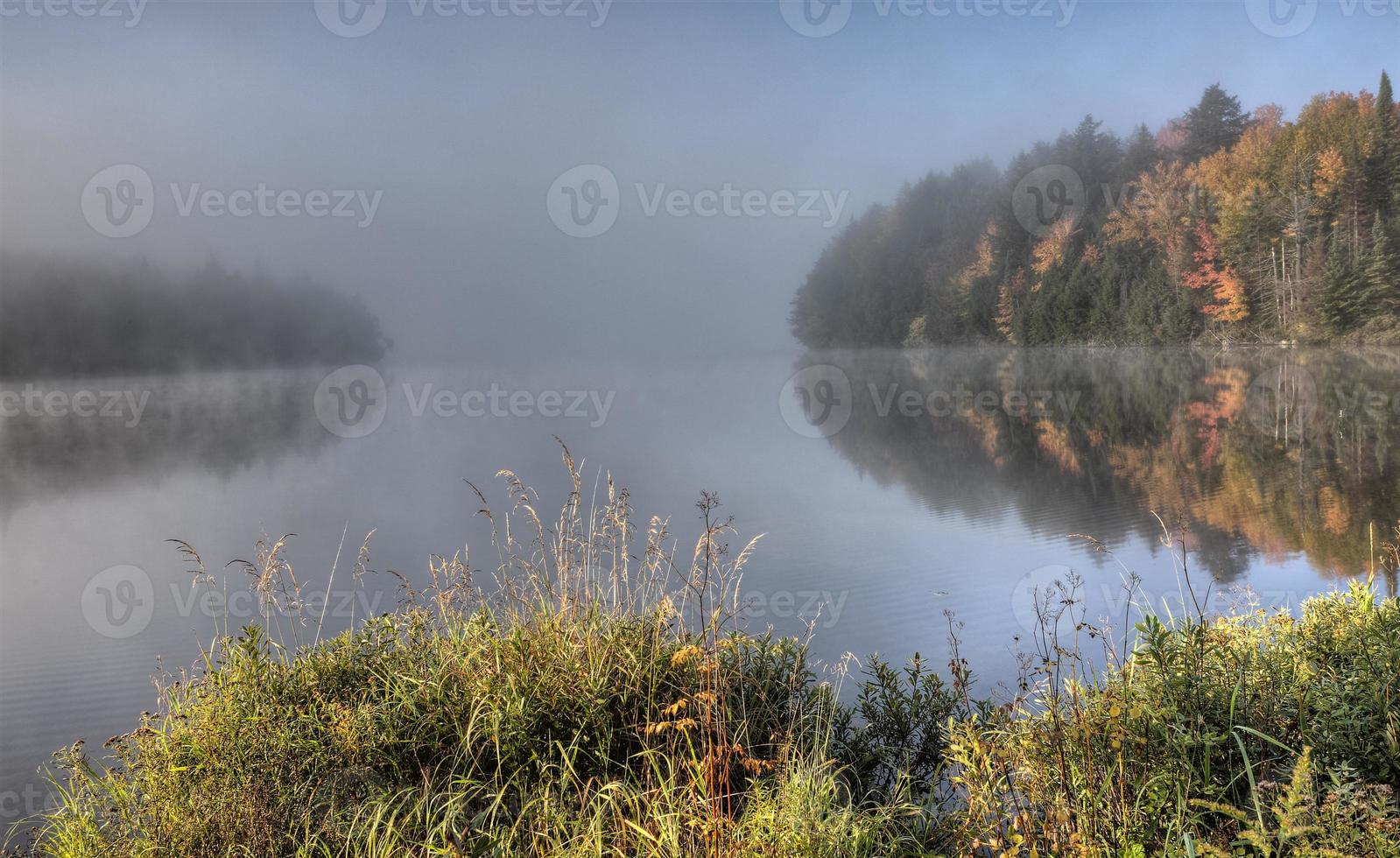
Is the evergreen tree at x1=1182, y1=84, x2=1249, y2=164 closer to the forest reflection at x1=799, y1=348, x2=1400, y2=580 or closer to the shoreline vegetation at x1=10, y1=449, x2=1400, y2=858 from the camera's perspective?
the forest reflection at x1=799, y1=348, x2=1400, y2=580

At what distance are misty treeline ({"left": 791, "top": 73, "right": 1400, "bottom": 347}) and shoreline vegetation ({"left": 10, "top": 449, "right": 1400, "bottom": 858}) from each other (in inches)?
1613

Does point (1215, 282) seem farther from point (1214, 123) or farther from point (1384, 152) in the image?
point (1214, 123)

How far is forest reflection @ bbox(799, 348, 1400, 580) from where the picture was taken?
352 inches

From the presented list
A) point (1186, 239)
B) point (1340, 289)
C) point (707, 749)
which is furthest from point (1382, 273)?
point (707, 749)

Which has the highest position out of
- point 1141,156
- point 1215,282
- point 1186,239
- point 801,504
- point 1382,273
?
point 1141,156

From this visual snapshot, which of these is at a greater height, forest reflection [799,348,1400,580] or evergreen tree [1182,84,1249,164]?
evergreen tree [1182,84,1249,164]

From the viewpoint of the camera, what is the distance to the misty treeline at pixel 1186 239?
127ft

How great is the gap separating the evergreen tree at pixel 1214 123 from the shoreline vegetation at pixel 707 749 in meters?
58.9

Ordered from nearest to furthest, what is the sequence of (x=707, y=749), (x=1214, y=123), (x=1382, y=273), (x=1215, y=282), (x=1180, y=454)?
(x=707, y=749)
(x=1180, y=454)
(x=1382, y=273)
(x=1215, y=282)
(x=1214, y=123)

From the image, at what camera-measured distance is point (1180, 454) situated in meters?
14.4

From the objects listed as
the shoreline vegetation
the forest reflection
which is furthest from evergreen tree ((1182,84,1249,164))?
the shoreline vegetation

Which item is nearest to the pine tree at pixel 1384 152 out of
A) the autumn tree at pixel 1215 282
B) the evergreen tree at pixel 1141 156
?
the autumn tree at pixel 1215 282

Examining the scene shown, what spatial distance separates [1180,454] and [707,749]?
1398cm

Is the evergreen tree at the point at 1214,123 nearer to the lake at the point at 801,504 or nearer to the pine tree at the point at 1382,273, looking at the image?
the pine tree at the point at 1382,273
